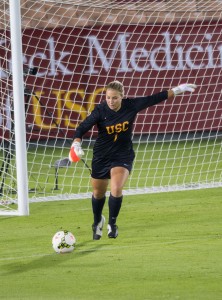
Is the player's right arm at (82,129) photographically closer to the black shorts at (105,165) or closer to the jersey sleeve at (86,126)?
the jersey sleeve at (86,126)

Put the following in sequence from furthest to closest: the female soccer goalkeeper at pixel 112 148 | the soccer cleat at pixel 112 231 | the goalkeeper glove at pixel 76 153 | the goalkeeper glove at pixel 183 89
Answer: the goalkeeper glove at pixel 183 89
the soccer cleat at pixel 112 231
the female soccer goalkeeper at pixel 112 148
the goalkeeper glove at pixel 76 153

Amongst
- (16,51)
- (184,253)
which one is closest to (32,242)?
(184,253)

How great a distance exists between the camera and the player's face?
35.5 feet

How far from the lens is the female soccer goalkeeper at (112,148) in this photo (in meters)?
11.0

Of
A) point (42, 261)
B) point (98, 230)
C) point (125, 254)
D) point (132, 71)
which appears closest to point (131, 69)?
point (132, 71)

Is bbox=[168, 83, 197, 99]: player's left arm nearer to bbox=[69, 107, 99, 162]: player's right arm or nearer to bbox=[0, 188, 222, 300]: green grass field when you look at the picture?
bbox=[69, 107, 99, 162]: player's right arm

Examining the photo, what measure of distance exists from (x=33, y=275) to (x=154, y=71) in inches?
499

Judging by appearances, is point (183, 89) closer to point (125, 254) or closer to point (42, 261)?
point (125, 254)

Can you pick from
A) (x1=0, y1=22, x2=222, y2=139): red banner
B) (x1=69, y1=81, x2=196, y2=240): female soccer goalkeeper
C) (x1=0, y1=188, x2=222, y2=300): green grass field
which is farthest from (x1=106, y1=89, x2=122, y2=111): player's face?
(x1=0, y1=22, x2=222, y2=139): red banner

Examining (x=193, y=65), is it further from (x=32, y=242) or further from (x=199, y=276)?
(x=199, y=276)

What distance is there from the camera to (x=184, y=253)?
989cm

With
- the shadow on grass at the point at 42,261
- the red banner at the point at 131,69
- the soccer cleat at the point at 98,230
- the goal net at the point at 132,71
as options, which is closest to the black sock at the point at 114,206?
the soccer cleat at the point at 98,230

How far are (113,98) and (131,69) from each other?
1029 centimetres

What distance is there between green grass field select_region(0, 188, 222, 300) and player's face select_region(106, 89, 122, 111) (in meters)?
1.48
